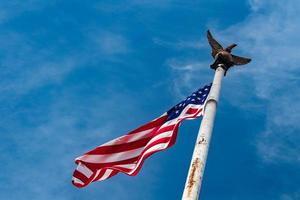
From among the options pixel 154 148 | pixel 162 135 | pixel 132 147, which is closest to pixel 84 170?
pixel 132 147

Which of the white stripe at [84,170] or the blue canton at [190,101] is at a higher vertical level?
the blue canton at [190,101]

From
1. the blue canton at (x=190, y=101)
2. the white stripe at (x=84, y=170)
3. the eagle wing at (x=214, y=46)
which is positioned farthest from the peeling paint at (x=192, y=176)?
the eagle wing at (x=214, y=46)

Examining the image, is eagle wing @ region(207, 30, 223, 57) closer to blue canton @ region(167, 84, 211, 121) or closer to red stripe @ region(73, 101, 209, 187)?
blue canton @ region(167, 84, 211, 121)

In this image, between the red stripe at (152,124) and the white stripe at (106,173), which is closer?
the white stripe at (106,173)

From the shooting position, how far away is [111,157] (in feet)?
66.3

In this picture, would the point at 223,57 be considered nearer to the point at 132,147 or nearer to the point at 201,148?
the point at 132,147

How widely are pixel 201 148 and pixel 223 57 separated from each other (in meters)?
5.55

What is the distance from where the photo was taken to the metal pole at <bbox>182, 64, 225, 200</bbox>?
14.9 meters

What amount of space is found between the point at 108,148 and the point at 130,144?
0.78 m

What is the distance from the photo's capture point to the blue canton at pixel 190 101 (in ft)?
66.6

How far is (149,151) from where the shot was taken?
18641mm

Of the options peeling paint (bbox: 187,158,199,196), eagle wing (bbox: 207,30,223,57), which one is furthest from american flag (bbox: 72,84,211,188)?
peeling paint (bbox: 187,158,199,196)

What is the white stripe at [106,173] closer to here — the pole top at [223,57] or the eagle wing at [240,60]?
the pole top at [223,57]

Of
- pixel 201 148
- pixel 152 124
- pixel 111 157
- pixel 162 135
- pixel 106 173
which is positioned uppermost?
pixel 152 124
